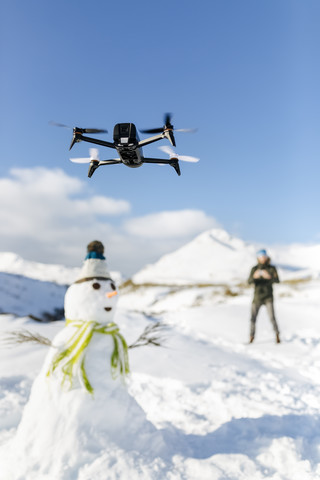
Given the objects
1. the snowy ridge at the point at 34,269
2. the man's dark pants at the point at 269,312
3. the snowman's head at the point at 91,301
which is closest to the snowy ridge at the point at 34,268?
the snowy ridge at the point at 34,269

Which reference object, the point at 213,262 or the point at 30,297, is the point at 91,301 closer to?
the point at 30,297

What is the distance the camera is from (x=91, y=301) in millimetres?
2605

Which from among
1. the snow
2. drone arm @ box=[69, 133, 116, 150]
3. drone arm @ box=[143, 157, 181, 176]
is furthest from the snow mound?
drone arm @ box=[143, 157, 181, 176]

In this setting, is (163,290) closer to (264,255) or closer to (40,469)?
(264,255)

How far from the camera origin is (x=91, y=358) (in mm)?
2484

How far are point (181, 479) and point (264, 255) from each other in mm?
4675

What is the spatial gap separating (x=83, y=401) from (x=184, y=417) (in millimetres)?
1164

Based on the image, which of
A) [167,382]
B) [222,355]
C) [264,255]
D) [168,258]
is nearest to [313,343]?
[264,255]

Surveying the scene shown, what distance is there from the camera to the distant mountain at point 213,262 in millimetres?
28188

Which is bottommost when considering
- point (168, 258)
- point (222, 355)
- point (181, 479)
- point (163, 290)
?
point (181, 479)

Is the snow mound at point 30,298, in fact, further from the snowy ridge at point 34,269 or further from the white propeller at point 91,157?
the snowy ridge at point 34,269

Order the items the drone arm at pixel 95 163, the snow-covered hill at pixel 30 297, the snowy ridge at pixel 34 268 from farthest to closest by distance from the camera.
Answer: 1. the snowy ridge at pixel 34 268
2. the snow-covered hill at pixel 30 297
3. the drone arm at pixel 95 163

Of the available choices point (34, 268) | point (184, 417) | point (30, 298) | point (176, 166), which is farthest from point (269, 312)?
point (34, 268)

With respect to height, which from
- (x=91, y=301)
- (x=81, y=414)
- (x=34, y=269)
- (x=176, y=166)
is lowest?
(x=81, y=414)
